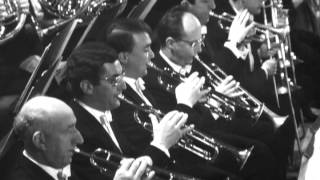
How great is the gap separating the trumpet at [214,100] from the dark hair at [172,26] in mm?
293

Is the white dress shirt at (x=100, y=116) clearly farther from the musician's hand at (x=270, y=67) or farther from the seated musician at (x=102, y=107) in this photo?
the musician's hand at (x=270, y=67)

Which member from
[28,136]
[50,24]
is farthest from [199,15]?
[28,136]

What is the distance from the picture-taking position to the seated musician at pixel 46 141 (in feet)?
8.36

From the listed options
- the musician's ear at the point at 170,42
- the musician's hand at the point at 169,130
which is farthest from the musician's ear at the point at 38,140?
the musician's ear at the point at 170,42

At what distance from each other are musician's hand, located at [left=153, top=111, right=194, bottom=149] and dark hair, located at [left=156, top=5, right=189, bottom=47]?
3.13 feet

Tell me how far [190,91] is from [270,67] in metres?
1.52

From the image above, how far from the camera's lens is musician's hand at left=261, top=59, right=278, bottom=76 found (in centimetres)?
487

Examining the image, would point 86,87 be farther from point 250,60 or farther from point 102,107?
point 250,60

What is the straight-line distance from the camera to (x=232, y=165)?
3.55 meters

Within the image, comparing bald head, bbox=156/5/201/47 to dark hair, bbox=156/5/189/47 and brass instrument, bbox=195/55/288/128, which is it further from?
brass instrument, bbox=195/55/288/128

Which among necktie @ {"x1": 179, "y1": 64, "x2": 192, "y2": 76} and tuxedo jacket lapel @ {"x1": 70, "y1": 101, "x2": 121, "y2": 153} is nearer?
tuxedo jacket lapel @ {"x1": 70, "y1": 101, "x2": 121, "y2": 153}

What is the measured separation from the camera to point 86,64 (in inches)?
124

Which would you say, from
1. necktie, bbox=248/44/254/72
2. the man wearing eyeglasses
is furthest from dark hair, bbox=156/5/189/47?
necktie, bbox=248/44/254/72

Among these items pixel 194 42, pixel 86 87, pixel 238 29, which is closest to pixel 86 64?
pixel 86 87
